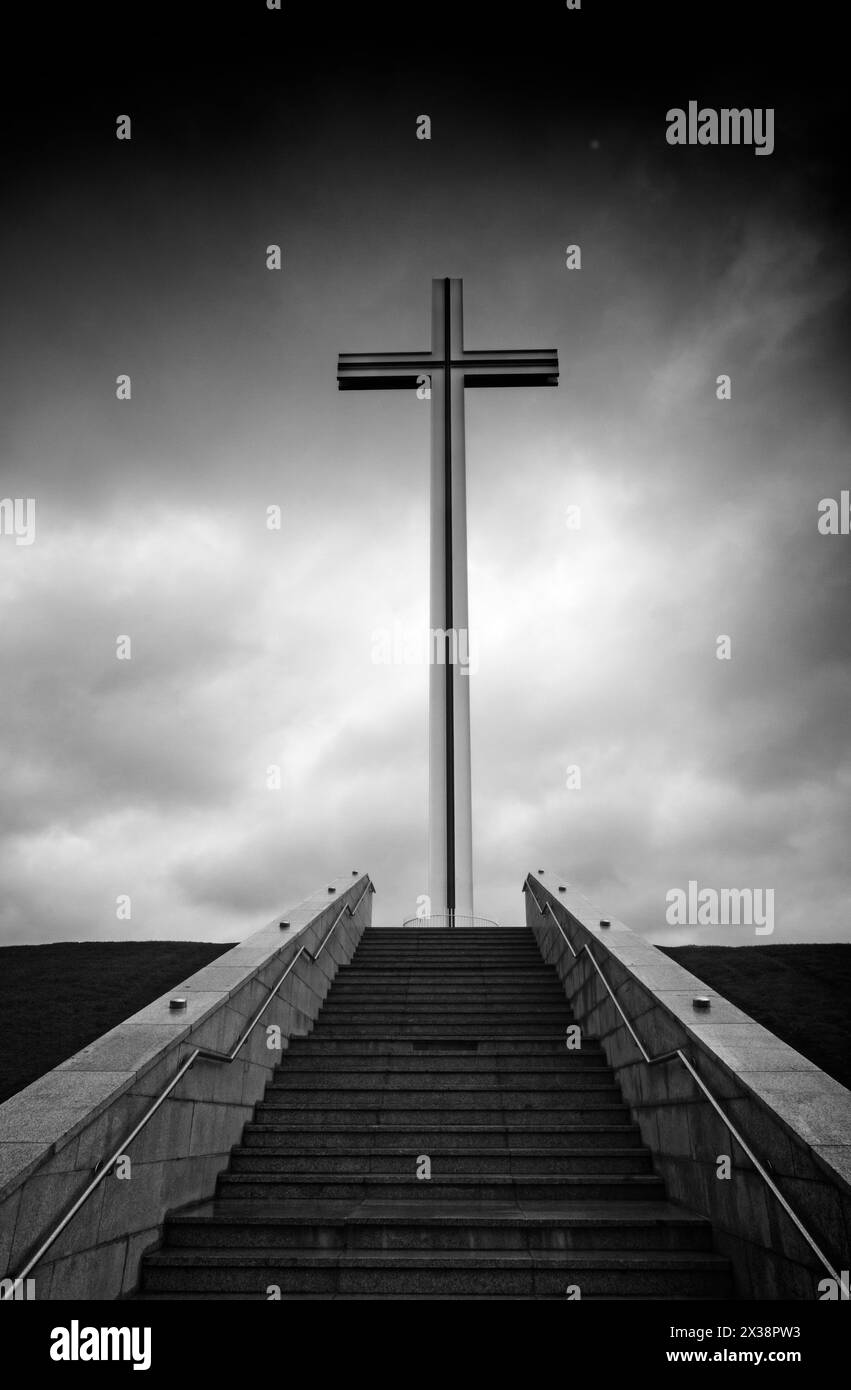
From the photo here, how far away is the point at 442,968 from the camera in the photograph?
848 cm

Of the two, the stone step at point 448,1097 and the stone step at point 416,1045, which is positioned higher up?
the stone step at point 416,1045

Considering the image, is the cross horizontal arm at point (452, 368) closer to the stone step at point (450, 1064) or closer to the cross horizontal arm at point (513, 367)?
the cross horizontal arm at point (513, 367)

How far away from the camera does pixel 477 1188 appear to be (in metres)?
4.70

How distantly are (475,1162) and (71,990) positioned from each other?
4.79 meters

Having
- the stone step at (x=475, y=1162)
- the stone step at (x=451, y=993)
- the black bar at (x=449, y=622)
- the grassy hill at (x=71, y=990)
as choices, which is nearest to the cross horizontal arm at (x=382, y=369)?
the black bar at (x=449, y=622)

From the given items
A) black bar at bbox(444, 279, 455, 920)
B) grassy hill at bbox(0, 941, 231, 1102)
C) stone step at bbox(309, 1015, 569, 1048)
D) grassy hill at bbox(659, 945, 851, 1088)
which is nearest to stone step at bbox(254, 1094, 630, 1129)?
stone step at bbox(309, 1015, 569, 1048)

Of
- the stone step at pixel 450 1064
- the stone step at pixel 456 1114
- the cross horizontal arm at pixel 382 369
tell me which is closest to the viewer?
the stone step at pixel 456 1114

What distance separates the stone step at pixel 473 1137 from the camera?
521cm

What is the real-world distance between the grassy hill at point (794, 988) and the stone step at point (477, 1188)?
1.48m

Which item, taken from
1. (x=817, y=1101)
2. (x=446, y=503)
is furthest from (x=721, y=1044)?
(x=446, y=503)

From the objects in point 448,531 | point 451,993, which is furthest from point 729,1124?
point 448,531

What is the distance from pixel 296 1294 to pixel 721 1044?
8.06 ft

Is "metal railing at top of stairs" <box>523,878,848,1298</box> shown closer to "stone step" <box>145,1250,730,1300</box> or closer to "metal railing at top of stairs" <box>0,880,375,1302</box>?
"stone step" <box>145,1250,730,1300</box>

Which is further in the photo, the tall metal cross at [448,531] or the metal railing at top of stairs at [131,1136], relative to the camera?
the tall metal cross at [448,531]
